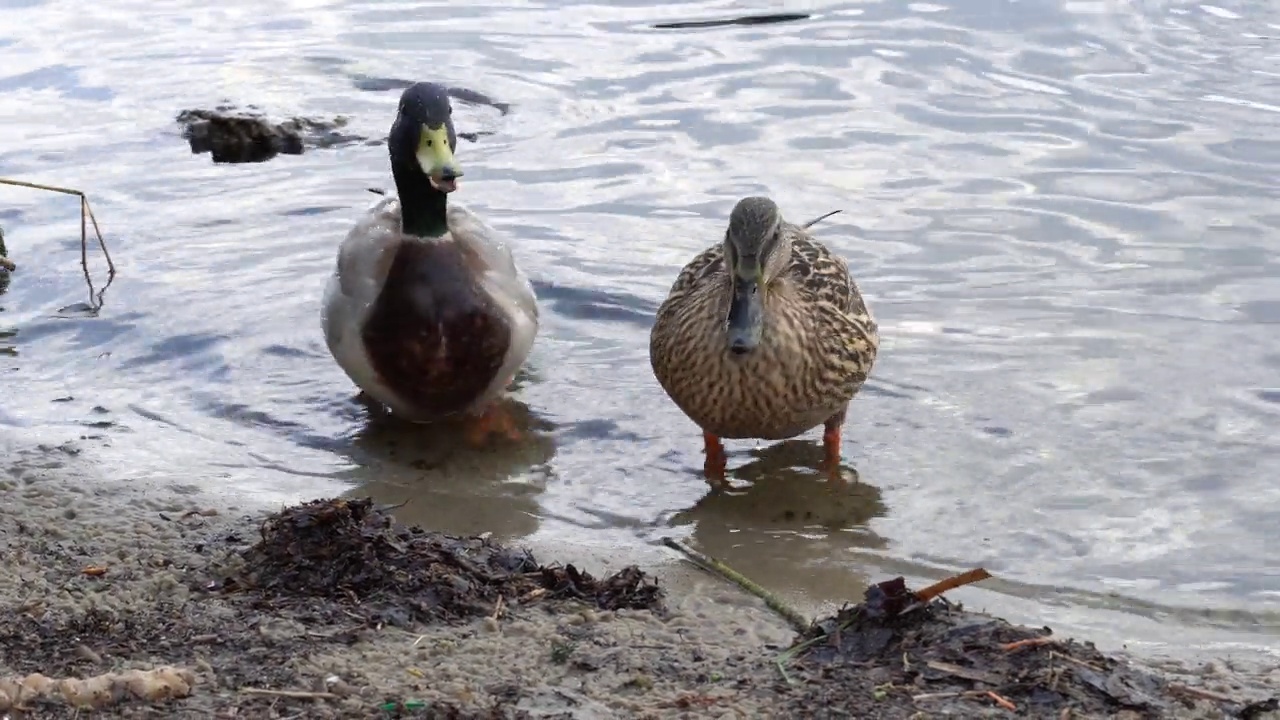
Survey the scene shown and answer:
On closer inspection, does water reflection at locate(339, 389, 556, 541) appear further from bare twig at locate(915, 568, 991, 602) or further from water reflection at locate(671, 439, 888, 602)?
bare twig at locate(915, 568, 991, 602)

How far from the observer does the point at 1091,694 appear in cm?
337

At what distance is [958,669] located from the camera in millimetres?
3434

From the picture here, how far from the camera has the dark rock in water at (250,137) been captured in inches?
375

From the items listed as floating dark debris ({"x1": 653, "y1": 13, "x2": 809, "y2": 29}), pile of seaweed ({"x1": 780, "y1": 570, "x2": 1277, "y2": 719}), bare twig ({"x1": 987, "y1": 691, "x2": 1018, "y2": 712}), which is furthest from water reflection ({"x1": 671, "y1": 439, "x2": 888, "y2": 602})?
floating dark debris ({"x1": 653, "y1": 13, "x2": 809, "y2": 29})

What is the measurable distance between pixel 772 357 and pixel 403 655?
2.17m

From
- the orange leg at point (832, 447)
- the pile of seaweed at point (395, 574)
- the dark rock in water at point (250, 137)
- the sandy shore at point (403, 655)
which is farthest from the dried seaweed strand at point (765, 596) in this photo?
the dark rock in water at point (250, 137)

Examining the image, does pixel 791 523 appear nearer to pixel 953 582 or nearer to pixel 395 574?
pixel 395 574

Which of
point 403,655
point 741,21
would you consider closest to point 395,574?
point 403,655

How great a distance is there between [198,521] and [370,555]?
2.96ft

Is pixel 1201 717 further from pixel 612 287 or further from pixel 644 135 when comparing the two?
pixel 644 135

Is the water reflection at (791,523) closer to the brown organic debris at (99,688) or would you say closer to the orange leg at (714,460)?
the orange leg at (714,460)

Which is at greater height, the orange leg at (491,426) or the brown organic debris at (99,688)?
the brown organic debris at (99,688)

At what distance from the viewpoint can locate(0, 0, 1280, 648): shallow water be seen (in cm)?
531

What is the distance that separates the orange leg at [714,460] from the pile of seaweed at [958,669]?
6.54 ft
